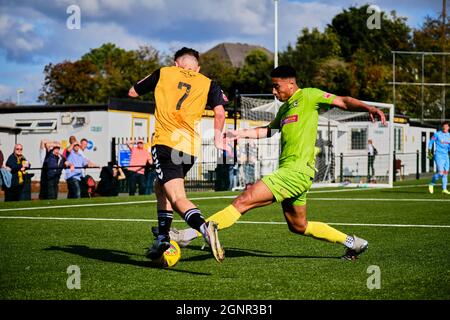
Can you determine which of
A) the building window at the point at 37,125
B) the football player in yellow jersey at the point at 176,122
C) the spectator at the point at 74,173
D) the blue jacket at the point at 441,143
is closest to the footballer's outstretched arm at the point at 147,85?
the football player in yellow jersey at the point at 176,122

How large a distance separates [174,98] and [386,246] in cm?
371

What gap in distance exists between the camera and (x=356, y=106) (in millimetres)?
7570

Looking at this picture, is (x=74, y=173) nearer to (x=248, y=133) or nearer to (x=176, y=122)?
(x=248, y=133)

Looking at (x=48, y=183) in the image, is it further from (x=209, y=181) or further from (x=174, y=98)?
(x=174, y=98)

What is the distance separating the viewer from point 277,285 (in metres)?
6.45

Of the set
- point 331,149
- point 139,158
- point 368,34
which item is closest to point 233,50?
point 368,34

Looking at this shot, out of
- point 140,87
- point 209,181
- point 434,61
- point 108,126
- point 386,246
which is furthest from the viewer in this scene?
point 434,61

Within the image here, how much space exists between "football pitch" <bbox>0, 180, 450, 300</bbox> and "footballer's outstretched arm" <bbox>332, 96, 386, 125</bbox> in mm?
1609

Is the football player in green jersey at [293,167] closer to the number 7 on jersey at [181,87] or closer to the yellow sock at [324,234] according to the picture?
the yellow sock at [324,234]

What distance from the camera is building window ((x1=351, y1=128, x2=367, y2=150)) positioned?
137 ft

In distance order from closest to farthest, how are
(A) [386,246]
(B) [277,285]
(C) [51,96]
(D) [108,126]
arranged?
(B) [277,285]
(A) [386,246]
(D) [108,126]
(C) [51,96]

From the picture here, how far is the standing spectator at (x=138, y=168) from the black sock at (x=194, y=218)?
1754 cm

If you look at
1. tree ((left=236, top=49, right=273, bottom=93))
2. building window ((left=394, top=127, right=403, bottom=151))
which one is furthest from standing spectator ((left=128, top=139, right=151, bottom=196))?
tree ((left=236, top=49, right=273, bottom=93))

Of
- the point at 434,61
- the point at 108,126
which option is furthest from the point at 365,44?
the point at 108,126
